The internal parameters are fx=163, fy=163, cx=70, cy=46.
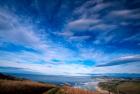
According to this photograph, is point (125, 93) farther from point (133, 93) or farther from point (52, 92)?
point (52, 92)

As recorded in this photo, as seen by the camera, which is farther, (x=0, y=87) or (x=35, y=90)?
(x=35, y=90)

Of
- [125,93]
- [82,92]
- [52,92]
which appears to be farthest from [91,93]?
[125,93]

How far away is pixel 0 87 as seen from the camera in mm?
28953

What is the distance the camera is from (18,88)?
30141 mm

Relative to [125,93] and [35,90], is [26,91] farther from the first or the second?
[125,93]

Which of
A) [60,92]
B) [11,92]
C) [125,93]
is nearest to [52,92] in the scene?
[60,92]

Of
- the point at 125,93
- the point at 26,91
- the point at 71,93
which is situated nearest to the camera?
the point at 71,93

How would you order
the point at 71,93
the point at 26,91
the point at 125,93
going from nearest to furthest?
the point at 71,93 < the point at 26,91 < the point at 125,93

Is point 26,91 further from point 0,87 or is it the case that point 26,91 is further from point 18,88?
point 0,87

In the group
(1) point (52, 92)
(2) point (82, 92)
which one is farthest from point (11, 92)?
(2) point (82, 92)

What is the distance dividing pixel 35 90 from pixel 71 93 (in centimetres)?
782

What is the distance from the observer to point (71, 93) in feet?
89.4

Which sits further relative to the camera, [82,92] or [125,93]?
[125,93]

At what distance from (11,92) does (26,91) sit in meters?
2.75
